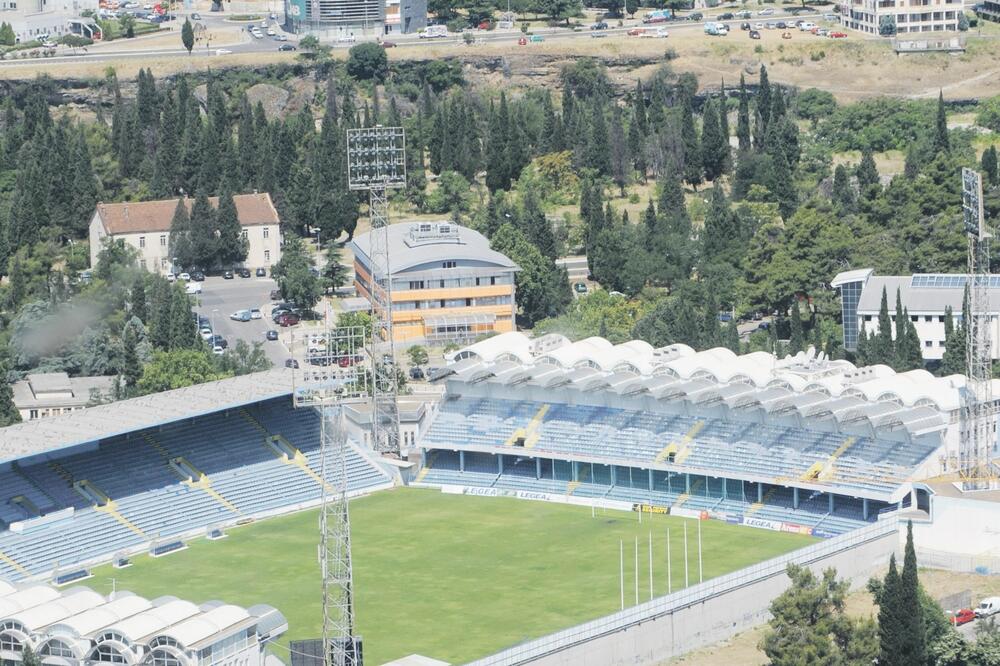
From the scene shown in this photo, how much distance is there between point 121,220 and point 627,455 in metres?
58.7

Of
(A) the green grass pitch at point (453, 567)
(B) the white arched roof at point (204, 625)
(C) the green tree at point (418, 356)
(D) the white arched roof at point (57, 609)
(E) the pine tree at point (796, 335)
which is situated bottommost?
(A) the green grass pitch at point (453, 567)

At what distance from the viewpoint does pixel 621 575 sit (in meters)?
111

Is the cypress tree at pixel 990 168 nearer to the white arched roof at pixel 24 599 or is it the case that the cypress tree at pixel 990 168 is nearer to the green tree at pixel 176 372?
the green tree at pixel 176 372

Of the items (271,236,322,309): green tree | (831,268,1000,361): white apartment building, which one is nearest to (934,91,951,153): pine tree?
(831,268,1000,361): white apartment building

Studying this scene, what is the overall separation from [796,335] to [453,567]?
123 feet

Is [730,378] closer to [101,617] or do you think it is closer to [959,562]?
[959,562]

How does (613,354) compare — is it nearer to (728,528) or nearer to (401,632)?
(728,528)

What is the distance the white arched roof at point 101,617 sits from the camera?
3575 inches

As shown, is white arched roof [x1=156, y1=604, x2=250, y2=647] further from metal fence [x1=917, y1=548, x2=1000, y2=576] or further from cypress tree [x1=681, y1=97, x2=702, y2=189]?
cypress tree [x1=681, y1=97, x2=702, y2=189]

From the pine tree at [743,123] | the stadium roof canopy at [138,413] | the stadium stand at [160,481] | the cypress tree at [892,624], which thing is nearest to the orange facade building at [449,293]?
the stadium stand at [160,481]

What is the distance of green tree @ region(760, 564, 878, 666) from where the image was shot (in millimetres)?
91062

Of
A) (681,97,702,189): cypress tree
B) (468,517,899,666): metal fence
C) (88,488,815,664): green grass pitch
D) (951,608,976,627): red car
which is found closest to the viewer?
(468,517,899,666): metal fence

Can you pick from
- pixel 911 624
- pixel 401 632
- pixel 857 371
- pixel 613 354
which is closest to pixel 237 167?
pixel 613 354

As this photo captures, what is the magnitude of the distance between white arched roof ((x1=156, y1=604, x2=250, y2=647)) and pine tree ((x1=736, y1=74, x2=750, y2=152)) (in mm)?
103643
